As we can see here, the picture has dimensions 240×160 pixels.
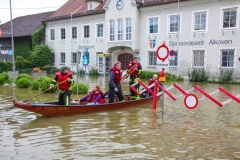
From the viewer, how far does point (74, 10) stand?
34.6m

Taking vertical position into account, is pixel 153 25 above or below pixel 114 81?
above

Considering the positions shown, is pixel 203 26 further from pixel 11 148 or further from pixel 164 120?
pixel 11 148

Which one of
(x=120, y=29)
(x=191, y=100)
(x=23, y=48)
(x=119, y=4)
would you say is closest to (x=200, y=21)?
(x=120, y=29)

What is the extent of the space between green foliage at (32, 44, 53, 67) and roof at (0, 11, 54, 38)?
3.42 m

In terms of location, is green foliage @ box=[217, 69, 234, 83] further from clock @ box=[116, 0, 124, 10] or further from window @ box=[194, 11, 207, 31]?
Answer: clock @ box=[116, 0, 124, 10]

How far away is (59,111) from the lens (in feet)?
29.9

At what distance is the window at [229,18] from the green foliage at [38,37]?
2328 cm

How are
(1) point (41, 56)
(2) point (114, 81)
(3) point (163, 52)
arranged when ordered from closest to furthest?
(3) point (163, 52), (2) point (114, 81), (1) point (41, 56)

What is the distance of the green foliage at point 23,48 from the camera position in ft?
121

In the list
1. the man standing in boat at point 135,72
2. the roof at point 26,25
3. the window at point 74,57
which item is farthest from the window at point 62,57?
the man standing in boat at point 135,72

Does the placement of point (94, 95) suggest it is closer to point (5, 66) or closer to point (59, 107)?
point (59, 107)

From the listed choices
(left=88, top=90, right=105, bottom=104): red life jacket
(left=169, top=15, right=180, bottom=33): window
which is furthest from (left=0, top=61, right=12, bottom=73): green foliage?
(left=88, top=90, right=105, bottom=104): red life jacket

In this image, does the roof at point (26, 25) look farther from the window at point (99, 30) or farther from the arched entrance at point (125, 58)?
the arched entrance at point (125, 58)

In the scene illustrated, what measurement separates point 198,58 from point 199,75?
1714 mm
